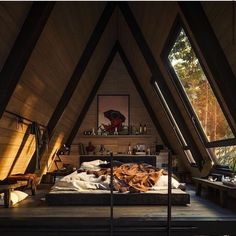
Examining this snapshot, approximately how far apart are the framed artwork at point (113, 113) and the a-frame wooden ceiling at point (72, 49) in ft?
5.24

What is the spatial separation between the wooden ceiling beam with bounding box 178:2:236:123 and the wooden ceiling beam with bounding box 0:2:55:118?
1459 mm

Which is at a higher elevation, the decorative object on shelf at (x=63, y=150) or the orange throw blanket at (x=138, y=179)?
the decorative object on shelf at (x=63, y=150)

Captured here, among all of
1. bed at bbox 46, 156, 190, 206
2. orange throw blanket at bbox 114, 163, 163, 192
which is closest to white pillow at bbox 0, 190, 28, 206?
bed at bbox 46, 156, 190, 206

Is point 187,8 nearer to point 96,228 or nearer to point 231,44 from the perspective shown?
point 231,44

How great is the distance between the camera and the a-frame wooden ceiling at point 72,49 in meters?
3.75

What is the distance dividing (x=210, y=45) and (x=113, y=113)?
6603mm

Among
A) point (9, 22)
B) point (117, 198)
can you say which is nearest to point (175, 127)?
point (117, 198)

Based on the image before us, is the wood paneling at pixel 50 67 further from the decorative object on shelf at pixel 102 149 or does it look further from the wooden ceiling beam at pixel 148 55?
the decorative object on shelf at pixel 102 149

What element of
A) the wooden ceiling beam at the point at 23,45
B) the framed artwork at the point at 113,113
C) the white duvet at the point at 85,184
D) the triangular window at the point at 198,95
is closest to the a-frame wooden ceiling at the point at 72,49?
the wooden ceiling beam at the point at 23,45

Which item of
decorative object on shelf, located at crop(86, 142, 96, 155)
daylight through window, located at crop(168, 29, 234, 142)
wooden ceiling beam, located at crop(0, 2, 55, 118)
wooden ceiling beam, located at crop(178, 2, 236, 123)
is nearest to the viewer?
wooden ceiling beam, located at crop(0, 2, 55, 118)

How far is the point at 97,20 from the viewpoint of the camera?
20.4 feet

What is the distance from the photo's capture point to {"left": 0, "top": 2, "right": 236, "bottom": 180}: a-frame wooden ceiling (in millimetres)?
3748

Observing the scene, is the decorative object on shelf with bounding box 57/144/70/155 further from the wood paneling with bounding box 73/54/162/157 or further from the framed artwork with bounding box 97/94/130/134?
the framed artwork with bounding box 97/94/130/134

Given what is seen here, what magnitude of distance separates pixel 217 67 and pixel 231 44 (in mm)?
409
